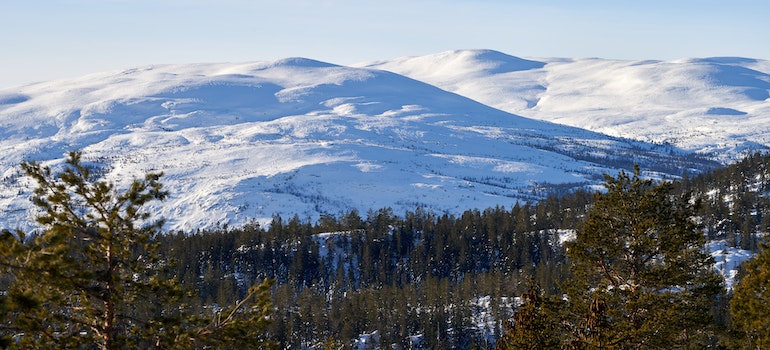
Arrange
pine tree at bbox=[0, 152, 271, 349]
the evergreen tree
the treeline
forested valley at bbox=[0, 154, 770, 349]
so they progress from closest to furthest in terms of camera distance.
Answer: pine tree at bbox=[0, 152, 271, 349] → the evergreen tree → forested valley at bbox=[0, 154, 770, 349] → the treeline

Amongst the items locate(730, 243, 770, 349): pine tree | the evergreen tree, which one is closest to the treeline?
the evergreen tree

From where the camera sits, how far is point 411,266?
481 ft

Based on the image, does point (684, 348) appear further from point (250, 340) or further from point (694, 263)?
point (250, 340)

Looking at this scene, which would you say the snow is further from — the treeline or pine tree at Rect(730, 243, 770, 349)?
pine tree at Rect(730, 243, 770, 349)

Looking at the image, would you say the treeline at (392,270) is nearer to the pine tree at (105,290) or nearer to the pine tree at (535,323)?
the pine tree at (535,323)

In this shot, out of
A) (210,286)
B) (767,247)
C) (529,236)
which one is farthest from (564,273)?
(767,247)

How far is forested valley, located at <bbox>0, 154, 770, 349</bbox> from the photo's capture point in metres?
107

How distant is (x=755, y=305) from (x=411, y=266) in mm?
124621

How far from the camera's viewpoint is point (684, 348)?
24.5m

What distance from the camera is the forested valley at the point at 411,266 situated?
107 m

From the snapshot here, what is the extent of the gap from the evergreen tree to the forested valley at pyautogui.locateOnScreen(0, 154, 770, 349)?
75404 mm

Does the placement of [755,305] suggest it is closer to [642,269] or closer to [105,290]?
[642,269]

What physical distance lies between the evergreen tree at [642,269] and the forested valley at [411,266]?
75.4m

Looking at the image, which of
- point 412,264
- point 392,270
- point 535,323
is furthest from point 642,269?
point 392,270
